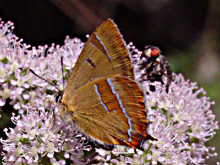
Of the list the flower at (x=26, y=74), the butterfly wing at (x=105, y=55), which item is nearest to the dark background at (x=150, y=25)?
the flower at (x=26, y=74)

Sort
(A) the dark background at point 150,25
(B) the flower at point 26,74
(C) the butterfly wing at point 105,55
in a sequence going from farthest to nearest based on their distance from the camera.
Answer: (A) the dark background at point 150,25
(B) the flower at point 26,74
(C) the butterfly wing at point 105,55

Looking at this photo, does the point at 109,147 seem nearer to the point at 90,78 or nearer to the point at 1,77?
the point at 90,78

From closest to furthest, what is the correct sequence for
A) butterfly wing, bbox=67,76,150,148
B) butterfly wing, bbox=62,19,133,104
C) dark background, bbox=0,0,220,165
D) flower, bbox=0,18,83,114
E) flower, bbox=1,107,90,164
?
butterfly wing, bbox=67,76,150,148 < butterfly wing, bbox=62,19,133,104 < flower, bbox=1,107,90,164 < flower, bbox=0,18,83,114 < dark background, bbox=0,0,220,165

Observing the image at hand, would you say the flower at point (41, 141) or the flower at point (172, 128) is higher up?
the flower at point (172, 128)

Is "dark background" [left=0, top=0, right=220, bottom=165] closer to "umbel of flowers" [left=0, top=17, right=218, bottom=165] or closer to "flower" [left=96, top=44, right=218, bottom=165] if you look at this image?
"flower" [left=96, top=44, right=218, bottom=165]

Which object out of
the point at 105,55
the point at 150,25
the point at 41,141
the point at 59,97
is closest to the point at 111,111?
the point at 105,55

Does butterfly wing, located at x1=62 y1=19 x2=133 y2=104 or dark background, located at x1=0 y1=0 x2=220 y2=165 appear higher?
dark background, located at x1=0 y1=0 x2=220 y2=165

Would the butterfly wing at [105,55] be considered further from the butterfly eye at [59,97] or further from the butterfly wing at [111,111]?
the butterfly eye at [59,97]

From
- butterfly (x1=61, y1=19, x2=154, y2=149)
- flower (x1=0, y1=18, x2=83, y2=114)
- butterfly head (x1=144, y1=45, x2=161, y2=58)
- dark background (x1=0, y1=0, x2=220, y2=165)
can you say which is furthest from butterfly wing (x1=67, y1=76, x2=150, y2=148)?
dark background (x1=0, y1=0, x2=220, y2=165)
